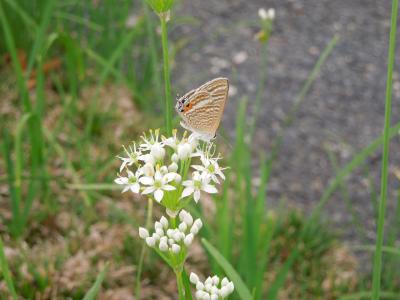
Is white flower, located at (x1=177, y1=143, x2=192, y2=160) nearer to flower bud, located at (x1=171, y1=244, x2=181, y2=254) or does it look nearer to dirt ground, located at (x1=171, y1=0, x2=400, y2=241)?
flower bud, located at (x1=171, y1=244, x2=181, y2=254)

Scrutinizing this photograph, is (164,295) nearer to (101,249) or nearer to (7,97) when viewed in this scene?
(101,249)

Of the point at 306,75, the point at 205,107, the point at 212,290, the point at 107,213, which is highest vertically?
the point at 205,107

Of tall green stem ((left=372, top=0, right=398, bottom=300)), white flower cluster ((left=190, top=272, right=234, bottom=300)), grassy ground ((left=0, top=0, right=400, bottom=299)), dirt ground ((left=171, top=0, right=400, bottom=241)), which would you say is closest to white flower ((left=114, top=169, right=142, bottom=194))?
white flower cluster ((left=190, top=272, right=234, bottom=300))

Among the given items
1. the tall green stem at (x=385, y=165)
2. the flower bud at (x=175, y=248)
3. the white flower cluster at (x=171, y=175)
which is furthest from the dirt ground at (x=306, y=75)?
the flower bud at (x=175, y=248)

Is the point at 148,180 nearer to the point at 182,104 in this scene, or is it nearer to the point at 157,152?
the point at 157,152

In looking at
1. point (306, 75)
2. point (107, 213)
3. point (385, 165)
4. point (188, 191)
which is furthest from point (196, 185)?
point (306, 75)

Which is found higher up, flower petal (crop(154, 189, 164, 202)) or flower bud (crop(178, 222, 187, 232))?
flower petal (crop(154, 189, 164, 202))
